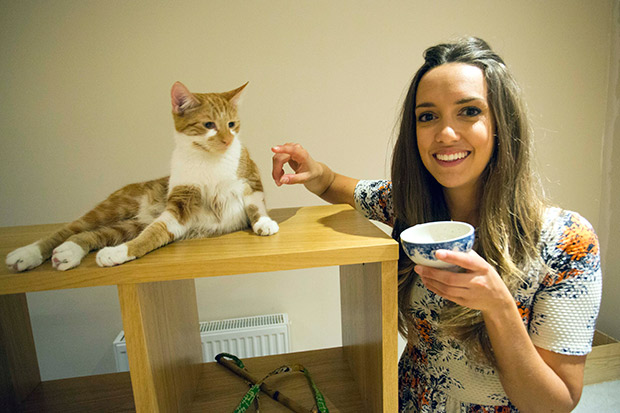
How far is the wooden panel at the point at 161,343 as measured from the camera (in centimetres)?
55

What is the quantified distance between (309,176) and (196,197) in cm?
38

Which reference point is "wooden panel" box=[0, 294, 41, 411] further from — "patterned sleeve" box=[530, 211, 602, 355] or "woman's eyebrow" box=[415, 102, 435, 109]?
"patterned sleeve" box=[530, 211, 602, 355]

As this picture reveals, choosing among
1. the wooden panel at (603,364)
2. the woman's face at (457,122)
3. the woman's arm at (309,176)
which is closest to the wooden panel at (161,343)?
the woman's arm at (309,176)

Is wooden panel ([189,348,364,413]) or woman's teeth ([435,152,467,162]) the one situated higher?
woman's teeth ([435,152,467,162])

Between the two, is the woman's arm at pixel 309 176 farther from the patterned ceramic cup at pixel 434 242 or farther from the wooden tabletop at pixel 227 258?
the patterned ceramic cup at pixel 434 242

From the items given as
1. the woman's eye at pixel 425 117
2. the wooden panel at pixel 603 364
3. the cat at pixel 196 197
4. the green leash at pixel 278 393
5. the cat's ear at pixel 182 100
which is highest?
the cat's ear at pixel 182 100

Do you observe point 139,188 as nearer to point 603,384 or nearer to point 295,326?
point 295,326

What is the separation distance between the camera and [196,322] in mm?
1009

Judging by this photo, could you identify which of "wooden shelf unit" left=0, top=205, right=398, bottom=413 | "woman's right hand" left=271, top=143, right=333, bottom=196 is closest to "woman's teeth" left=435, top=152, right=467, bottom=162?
"wooden shelf unit" left=0, top=205, right=398, bottom=413

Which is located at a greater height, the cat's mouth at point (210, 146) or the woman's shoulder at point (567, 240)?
the cat's mouth at point (210, 146)

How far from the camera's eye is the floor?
1.59m

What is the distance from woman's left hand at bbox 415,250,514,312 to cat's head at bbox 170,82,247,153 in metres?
0.42

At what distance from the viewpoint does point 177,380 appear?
29.4 inches

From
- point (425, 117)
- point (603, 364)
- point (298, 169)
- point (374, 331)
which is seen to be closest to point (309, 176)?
point (298, 169)
